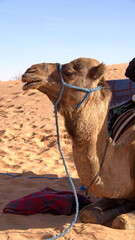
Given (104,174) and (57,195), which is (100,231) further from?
(57,195)

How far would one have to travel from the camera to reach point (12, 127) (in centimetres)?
942

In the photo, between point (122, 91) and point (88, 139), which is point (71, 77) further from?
point (122, 91)

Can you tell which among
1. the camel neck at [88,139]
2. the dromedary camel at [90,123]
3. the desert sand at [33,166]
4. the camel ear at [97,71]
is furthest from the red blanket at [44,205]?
the camel ear at [97,71]

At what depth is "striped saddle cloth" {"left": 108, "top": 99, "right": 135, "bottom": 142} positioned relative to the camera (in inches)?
147

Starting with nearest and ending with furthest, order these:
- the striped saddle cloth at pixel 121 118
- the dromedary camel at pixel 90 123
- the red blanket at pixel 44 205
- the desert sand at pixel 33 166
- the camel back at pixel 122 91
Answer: the dromedary camel at pixel 90 123, the desert sand at pixel 33 166, the red blanket at pixel 44 205, the striped saddle cloth at pixel 121 118, the camel back at pixel 122 91

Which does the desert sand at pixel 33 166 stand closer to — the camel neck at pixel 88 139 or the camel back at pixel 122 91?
the camel neck at pixel 88 139

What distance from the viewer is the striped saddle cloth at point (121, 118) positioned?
3.73 metres

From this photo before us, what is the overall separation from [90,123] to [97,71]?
43cm

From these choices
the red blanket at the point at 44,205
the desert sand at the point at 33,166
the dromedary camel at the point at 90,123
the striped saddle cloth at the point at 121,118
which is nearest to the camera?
the dromedary camel at the point at 90,123

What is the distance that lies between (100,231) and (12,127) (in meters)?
6.71

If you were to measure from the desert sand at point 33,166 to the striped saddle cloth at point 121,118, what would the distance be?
44.1 inches

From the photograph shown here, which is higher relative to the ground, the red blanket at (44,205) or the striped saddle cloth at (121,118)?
the striped saddle cloth at (121,118)

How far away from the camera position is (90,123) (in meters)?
2.70

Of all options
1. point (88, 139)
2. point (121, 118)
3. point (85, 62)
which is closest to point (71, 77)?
point (85, 62)
